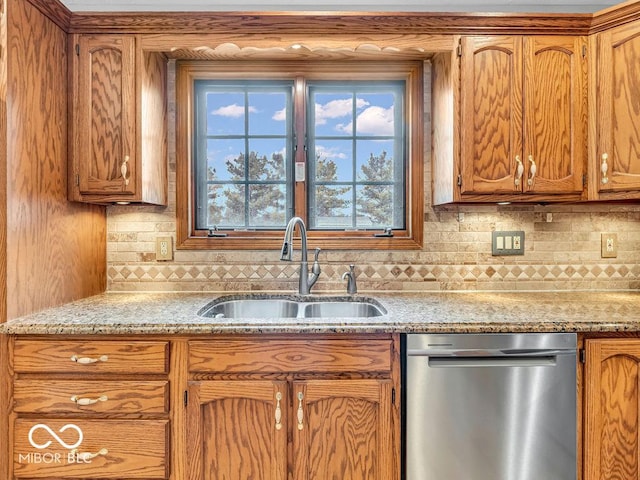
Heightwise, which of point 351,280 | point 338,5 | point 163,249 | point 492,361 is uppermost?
point 338,5

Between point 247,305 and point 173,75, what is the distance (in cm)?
121

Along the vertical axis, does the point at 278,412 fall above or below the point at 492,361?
below

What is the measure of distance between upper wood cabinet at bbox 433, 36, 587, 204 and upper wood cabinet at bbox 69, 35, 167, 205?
4.51 ft

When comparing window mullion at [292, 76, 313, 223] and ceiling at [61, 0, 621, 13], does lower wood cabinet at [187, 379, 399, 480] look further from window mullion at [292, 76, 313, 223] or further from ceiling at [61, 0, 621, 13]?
ceiling at [61, 0, 621, 13]

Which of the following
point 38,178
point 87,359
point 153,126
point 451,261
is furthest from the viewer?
point 451,261

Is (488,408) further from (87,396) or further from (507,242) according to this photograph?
(87,396)

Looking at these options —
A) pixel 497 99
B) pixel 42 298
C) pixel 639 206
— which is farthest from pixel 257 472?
pixel 639 206

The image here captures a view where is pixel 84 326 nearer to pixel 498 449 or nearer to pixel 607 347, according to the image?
pixel 498 449

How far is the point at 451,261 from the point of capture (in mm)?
2186

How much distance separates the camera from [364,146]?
226 centimetres

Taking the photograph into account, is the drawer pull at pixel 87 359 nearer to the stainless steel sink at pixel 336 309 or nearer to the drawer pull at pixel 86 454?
the drawer pull at pixel 86 454

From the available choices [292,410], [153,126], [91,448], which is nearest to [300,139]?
[153,126]

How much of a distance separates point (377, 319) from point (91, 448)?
110cm

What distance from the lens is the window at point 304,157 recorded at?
87.0 inches
